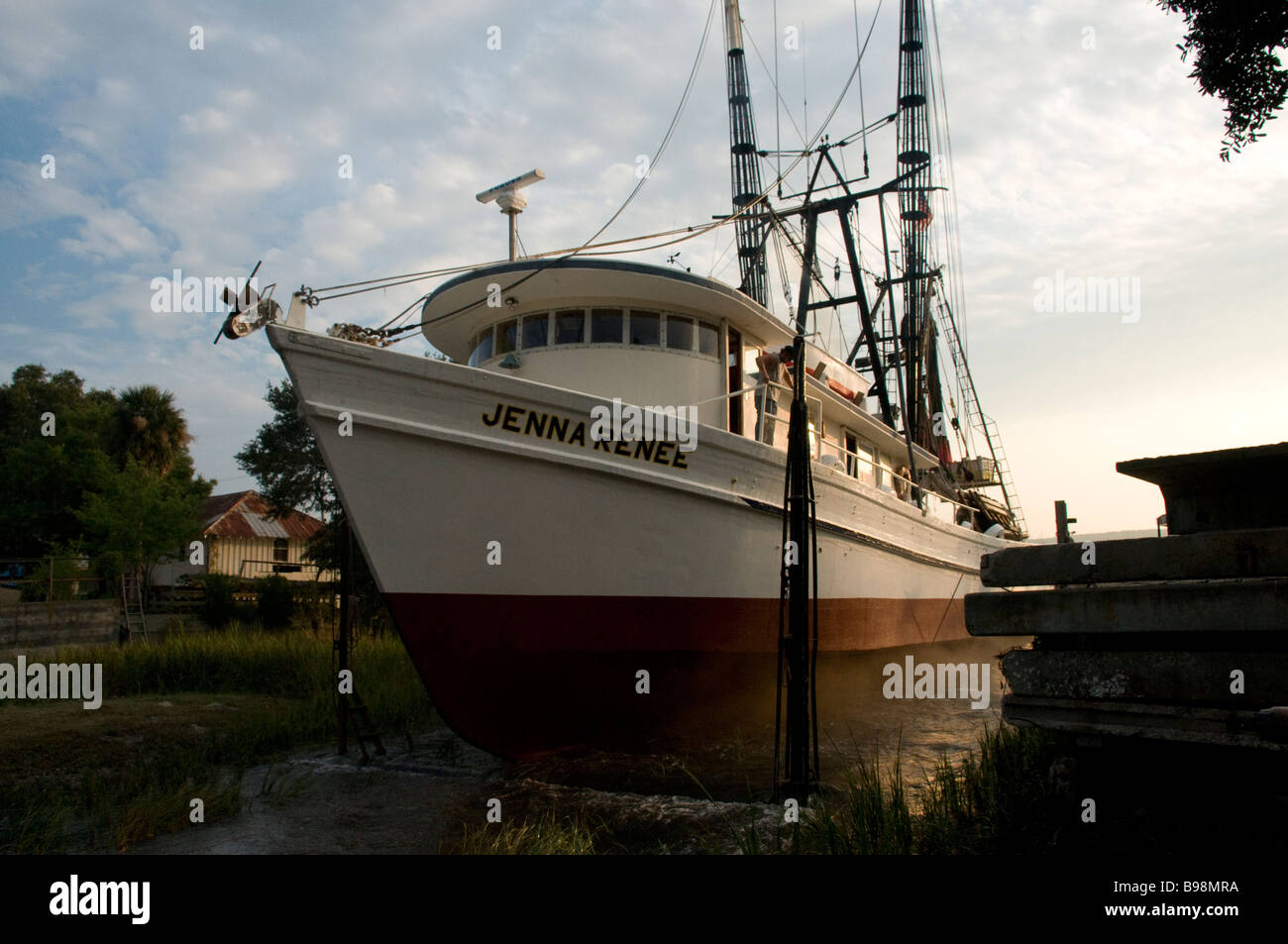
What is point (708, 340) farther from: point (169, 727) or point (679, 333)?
point (169, 727)

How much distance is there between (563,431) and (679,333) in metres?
2.89

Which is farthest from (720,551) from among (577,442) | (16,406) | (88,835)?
(16,406)

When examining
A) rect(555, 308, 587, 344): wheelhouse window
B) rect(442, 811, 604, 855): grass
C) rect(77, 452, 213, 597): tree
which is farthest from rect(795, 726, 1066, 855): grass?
rect(77, 452, 213, 597): tree

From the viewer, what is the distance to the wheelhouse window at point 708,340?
10.9m

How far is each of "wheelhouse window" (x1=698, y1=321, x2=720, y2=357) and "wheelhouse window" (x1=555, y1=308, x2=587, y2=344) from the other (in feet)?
5.02

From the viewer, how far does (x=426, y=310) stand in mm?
10812

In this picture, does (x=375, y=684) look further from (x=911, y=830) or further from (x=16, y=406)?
(x=16, y=406)

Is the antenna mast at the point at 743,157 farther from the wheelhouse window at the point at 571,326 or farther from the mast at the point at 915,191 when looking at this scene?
the wheelhouse window at the point at 571,326

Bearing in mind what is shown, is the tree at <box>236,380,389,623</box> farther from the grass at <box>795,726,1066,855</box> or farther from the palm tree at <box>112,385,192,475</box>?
the grass at <box>795,726,1066,855</box>

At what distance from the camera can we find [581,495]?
336 inches

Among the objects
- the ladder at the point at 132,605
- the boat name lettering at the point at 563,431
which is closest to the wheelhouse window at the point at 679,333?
the boat name lettering at the point at 563,431

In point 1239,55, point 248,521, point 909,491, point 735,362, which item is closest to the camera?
point 1239,55

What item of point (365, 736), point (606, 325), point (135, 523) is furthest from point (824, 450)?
point (135, 523)
